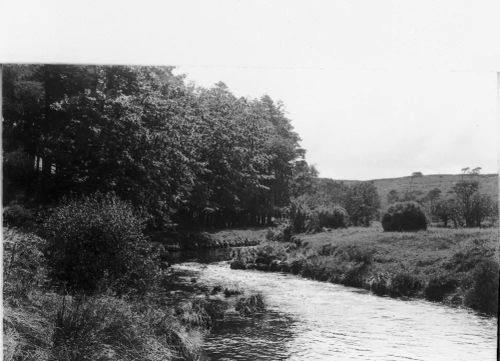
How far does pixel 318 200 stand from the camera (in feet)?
45.0

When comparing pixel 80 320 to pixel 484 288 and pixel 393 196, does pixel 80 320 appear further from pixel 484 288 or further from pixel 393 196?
pixel 484 288

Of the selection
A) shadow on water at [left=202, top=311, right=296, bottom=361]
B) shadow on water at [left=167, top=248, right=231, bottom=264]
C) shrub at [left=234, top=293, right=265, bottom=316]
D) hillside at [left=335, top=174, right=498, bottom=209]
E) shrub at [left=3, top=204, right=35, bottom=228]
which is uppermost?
hillside at [left=335, top=174, right=498, bottom=209]

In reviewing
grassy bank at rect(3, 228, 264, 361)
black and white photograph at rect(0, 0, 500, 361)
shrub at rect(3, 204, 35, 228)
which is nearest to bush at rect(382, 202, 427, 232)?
black and white photograph at rect(0, 0, 500, 361)

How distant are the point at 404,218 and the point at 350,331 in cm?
436

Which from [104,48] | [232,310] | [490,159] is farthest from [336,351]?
[104,48]

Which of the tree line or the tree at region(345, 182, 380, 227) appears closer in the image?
the tree line

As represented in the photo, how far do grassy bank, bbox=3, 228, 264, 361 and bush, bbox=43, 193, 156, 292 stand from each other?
27 cm

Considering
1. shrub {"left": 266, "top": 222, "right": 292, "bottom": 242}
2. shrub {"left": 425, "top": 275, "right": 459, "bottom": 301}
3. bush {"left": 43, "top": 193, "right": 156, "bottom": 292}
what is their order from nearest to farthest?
bush {"left": 43, "top": 193, "right": 156, "bottom": 292}, shrub {"left": 425, "top": 275, "right": 459, "bottom": 301}, shrub {"left": 266, "top": 222, "right": 292, "bottom": 242}

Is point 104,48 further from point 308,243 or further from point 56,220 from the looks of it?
point 308,243

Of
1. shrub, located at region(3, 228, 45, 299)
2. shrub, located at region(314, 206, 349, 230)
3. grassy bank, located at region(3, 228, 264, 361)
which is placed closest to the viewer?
grassy bank, located at region(3, 228, 264, 361)

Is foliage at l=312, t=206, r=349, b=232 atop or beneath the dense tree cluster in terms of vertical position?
beneath

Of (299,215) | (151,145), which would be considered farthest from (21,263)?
(299,215)

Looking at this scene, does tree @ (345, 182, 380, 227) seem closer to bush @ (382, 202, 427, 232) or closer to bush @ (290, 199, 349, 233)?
bush @ (290, 199, 349, 233)

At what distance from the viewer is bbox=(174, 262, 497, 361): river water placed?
34.6ft
